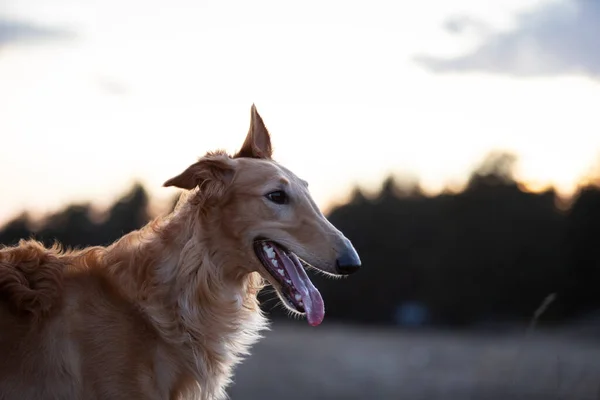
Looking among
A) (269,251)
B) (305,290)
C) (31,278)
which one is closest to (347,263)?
(305,290)

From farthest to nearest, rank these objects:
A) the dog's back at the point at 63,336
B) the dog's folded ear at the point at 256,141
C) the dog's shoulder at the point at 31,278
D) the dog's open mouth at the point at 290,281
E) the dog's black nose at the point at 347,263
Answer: the dog's folded ear at the point at 256,141
the dog's open mouth at the point at 290,281
the dog's black nose at the point at 347,263
the dog's shoulder at the point at 31,278
the dog's back at the point at 63,336

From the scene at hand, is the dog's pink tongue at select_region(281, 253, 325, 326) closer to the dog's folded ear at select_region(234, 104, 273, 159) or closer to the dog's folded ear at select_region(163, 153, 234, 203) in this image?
the dog's folded ear at select_region(163, 153, 234, 203)

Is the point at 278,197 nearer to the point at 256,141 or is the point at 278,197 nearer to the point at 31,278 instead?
the point at 256,141

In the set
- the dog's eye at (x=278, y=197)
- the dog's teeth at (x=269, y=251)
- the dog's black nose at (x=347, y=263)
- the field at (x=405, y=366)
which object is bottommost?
the field at (x=405, y=366)

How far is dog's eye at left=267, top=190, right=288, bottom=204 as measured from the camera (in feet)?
18.4

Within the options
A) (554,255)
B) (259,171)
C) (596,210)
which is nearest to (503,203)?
(554,255)

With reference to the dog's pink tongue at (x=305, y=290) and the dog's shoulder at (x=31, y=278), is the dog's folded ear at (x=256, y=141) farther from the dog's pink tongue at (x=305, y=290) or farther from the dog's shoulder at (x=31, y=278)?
the dog's shoulder at (x=31, y=278)

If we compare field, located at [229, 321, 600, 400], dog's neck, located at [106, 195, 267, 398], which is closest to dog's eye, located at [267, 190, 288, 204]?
dog's neck, located at [106, 195, 267, 398]

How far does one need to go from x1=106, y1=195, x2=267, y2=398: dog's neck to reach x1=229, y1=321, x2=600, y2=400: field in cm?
201

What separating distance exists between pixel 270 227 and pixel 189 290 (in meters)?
0.62

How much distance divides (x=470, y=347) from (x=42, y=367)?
23.5 metres

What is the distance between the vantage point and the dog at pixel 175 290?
196 inches

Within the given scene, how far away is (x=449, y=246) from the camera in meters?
29.0

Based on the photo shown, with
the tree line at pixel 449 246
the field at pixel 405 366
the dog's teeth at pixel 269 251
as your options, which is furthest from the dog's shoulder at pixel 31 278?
the tree line at pixel 449 246
